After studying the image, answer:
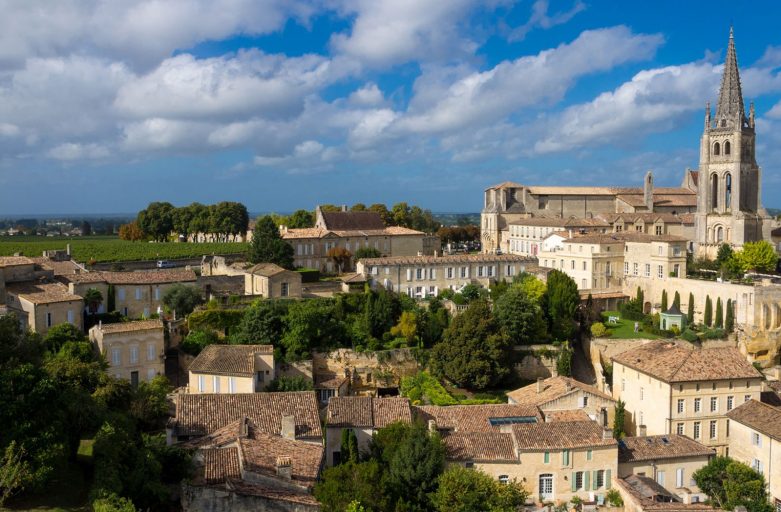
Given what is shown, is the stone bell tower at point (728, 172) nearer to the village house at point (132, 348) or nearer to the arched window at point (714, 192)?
the arched window at point (714, 192)

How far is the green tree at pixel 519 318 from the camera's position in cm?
3944

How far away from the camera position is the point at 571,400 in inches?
1244

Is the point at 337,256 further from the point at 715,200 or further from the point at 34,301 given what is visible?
the point at 715,200

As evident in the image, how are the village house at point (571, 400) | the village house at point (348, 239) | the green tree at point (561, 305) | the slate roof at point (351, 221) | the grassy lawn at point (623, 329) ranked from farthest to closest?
the slate roof at point (351, 221) → the village house at point (348, 239) → the grassy lawn at point (623, 329) → the green tree at point (561, 305) → the village house at point (571, 400)

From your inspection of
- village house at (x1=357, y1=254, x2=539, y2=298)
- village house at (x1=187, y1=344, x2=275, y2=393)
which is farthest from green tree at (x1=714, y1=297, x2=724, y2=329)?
village house at (x1=187, y1=344, x2=275, y2=393)

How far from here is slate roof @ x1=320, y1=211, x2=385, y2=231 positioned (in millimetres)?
61000

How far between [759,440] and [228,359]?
22879 millimetres

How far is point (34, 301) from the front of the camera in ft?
111

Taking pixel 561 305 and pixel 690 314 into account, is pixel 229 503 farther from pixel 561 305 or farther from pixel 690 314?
pixel 690 314

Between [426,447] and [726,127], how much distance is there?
2022 inches

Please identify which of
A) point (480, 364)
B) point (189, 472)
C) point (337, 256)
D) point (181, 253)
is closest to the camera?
point (189, 472)

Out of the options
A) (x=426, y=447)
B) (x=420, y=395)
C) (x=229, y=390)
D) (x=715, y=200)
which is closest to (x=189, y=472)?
(x=426, y=447)

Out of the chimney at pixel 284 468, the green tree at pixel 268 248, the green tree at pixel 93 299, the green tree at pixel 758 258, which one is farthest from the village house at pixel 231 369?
the green tree at pixel 758 258

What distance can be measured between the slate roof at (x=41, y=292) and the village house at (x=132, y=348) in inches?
107
